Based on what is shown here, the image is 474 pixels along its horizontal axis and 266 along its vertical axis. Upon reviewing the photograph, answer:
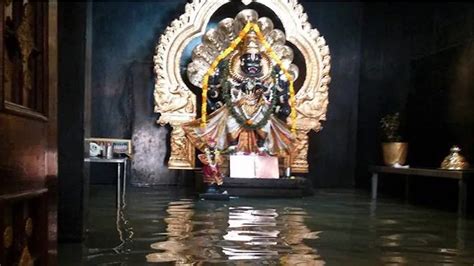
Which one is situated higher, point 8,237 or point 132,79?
point 132,79

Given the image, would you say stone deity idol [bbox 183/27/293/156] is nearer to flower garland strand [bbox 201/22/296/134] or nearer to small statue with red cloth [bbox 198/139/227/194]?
flower garland strand [bbox 201/22/296/134]

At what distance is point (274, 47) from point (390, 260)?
7.02 metres

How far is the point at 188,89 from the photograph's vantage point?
10156 mm

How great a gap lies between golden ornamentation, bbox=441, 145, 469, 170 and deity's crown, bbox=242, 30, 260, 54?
13.0ft

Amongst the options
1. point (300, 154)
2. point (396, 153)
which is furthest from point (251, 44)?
point (396, 153)

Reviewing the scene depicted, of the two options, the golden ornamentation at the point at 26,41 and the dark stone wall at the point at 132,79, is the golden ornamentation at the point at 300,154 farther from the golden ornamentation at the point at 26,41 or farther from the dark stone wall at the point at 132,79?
the golden ornamentation at the point at 26,41

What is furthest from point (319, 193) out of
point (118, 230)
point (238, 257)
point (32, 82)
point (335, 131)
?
point (32, 82)

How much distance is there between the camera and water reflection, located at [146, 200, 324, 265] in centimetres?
367

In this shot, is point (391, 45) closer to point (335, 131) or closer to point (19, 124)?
point (335, 131)

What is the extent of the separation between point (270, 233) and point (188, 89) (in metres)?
5.78

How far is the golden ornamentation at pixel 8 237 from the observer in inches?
58.9

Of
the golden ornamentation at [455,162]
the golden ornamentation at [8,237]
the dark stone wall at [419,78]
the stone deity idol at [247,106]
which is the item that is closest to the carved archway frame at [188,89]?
the stone deity idol at [247,106]

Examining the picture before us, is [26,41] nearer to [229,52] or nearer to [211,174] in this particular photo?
[211,174]

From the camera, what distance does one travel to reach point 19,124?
153 cm
